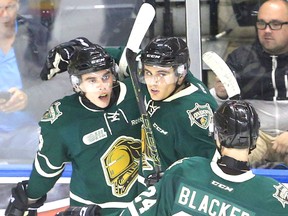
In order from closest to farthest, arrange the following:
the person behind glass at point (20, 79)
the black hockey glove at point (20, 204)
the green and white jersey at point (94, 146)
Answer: the green and white jersey at point (94, 146), the black hockey glove at point (20, 204), the person behind glass at point (20, 79)

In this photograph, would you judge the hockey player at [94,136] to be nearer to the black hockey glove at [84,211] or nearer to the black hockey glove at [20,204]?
the black hockey glove at [20,204]

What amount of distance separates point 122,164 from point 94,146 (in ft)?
0.35

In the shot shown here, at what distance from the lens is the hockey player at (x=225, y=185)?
1.91 metres

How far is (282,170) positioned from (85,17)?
126cm

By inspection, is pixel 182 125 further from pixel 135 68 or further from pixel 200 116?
pixel 135 68

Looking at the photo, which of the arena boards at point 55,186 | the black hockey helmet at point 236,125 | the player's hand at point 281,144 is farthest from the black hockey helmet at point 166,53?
the player's hand at point 281,144

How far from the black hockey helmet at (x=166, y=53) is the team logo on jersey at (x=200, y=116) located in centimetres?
13

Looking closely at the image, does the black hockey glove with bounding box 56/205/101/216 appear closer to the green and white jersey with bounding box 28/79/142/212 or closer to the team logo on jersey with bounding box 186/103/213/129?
the green and white jersey with bounding box 28/79/142/212

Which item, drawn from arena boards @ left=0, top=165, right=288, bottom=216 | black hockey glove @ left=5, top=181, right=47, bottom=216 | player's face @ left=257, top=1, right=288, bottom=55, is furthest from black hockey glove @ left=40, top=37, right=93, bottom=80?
player's face @ left=257, top=1, right=288, bottom=55

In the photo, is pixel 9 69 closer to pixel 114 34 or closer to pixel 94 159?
pixel 114 34

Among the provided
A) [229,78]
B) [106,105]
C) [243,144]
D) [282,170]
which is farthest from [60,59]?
[282,170]

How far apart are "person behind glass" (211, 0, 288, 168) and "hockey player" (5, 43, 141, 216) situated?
766 mm

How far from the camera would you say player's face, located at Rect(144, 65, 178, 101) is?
2.42 meters

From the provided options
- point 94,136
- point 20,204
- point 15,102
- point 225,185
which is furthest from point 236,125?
point 15,102
